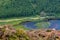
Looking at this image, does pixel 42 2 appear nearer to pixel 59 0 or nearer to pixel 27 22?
pixel 59 0

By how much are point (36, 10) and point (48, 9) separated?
467 centimetres

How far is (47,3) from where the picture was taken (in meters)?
85.9

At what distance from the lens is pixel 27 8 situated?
8212 centimetres

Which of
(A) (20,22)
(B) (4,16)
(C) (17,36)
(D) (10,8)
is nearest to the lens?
(C) (17,36)

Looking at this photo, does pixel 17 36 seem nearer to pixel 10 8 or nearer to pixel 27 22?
pixel 27 22

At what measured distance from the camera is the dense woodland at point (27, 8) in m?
78.4

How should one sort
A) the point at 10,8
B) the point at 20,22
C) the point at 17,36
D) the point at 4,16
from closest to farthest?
the point at 17,36, the point at 20,22, the point at 4,16, the point at 10,8

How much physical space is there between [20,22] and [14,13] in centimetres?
1800

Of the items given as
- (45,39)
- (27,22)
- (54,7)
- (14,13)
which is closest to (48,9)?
→ (54,7)

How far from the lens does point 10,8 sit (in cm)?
8094

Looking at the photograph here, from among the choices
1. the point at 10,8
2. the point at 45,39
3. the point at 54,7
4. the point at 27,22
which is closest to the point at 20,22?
the point at 27,22

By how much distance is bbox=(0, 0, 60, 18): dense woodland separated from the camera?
78.4 m

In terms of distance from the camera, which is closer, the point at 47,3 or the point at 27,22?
the point at 27,22

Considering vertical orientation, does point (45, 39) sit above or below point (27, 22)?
above
